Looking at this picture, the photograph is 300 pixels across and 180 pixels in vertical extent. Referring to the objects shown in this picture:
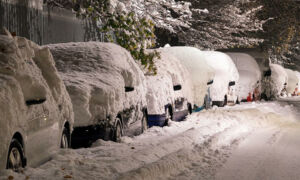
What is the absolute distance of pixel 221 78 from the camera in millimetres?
21219

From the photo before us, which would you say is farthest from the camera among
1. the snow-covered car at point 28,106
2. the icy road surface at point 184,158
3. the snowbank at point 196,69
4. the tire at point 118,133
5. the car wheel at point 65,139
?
the snowbank at point 196,69

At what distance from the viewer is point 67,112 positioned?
26.0 feet

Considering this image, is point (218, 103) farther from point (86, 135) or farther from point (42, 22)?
point (86, 135)

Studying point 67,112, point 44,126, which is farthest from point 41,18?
point 44,126

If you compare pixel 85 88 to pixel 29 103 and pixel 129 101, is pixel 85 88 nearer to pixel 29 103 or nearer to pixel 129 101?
pixel 129 101

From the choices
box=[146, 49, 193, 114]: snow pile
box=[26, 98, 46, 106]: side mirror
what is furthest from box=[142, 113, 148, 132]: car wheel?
box=[26, 98, 46, 106]: side mirror

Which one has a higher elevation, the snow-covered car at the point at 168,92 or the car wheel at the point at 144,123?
the snow-covered car at the point at 168,92

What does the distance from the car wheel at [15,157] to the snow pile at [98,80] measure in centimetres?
263

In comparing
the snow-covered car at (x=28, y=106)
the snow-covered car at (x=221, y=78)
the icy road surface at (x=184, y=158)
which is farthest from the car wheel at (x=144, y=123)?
the snow-covered car at (x=221, y=78)

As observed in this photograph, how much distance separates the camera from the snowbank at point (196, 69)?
57.6 ft

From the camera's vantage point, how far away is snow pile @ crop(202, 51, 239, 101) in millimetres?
21188

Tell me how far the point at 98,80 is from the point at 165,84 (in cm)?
406

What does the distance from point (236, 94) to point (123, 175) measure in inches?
677

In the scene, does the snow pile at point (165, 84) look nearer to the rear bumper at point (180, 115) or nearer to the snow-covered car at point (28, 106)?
the rear bumper at point (180, 115)
